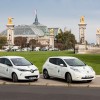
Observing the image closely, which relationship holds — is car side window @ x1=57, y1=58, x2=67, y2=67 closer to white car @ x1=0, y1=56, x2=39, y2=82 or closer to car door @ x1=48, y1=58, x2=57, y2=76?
car door @ x1=48, y1=58, x2=57, y2=76

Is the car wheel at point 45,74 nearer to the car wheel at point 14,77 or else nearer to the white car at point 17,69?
the white car at point 17,69

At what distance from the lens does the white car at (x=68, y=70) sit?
19.0 metres

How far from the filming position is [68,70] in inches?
762

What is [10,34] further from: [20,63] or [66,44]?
[20,63]

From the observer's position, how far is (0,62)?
71.0ft

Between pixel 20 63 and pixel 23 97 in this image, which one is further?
pixel 20 63

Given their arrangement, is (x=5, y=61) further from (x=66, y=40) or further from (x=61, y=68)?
(x=66, y=40)

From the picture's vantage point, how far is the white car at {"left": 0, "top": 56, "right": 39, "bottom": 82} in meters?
19.4

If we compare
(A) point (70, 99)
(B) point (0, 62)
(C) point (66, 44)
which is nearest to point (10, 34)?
(C) point (66, 44)

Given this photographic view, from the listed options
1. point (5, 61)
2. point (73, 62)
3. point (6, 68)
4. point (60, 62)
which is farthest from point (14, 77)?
point (73, 62)

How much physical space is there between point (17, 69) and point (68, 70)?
296cm

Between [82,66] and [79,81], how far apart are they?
38.0 inches

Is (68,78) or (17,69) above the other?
(17,69)

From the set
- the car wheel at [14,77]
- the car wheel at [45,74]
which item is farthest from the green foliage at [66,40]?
the car wheel at [14,77]
